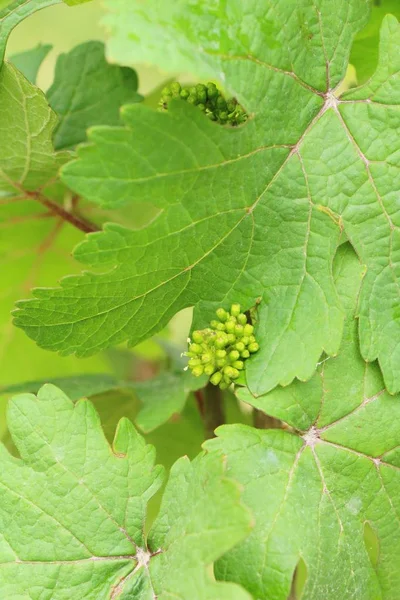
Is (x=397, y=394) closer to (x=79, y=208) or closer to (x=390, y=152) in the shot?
(x=390, y=152)

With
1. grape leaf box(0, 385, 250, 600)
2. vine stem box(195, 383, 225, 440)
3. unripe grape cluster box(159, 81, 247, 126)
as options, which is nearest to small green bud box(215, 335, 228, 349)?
grape leaf box(0, 385, 250, 600)

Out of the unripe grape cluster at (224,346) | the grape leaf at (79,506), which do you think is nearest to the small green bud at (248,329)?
the unripe grape cluster at (224,346)

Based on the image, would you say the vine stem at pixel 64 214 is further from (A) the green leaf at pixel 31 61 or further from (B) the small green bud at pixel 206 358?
(B) the small green bud at pixel 206 358

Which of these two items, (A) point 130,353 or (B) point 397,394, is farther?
(A) point 130,353

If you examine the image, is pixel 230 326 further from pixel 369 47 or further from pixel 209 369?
pixel 369 47

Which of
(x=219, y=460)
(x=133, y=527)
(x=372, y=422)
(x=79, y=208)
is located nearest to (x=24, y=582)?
(x=133, y=527)

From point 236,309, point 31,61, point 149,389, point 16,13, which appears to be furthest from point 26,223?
point 236,309
